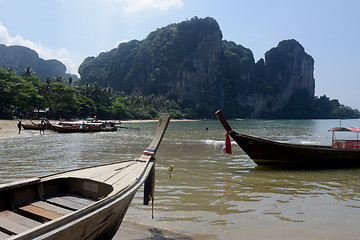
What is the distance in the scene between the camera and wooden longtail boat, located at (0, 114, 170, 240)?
2.83 metres

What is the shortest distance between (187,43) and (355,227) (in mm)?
146333

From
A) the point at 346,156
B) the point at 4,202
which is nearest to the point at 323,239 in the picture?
the point at 4,202

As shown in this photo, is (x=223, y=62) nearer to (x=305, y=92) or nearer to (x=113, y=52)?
(x=305, y=92)

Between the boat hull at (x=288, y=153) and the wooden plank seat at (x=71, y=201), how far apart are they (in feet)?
26.5

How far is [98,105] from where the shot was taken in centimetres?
7362

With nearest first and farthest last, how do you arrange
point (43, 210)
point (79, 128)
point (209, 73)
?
point (43, 210) → point (79, 128) → point (209, 73)

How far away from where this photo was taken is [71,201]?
4.51 meters

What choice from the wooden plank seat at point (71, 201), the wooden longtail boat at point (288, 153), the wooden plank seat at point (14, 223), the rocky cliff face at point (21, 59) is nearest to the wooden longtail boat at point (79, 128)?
the wooden longtail boat at point (288, 153)

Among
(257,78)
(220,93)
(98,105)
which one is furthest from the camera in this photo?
(257,78)

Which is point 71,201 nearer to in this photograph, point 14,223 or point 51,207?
point 51,207

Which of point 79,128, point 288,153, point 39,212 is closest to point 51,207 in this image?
point 39,212

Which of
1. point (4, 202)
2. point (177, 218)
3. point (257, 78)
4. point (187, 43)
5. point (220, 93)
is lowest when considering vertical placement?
point (177, 218)

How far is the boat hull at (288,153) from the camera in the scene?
461 inches

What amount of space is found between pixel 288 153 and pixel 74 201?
9.77 m
